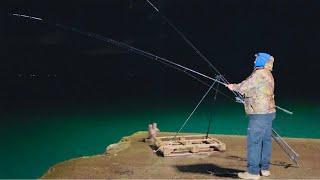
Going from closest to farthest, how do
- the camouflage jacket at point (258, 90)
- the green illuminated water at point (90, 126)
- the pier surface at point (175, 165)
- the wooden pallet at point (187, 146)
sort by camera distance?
the camouflage jacket at point (258, 90) < the pier surface at point (175, 165) < the wooden pallet at point (187, 146) < the green illuminated water at point (90, 126)

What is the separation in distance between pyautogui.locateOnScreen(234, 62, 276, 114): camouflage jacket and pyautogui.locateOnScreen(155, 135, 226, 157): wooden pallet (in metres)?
3.07

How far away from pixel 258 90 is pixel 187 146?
3.38m

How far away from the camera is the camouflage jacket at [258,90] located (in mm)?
7688

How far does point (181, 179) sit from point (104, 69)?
114 ft

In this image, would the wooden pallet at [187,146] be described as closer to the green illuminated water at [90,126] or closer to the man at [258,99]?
the man at [258,99]

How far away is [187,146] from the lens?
10.6 m

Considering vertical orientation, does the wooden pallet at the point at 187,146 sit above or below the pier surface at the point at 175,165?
above

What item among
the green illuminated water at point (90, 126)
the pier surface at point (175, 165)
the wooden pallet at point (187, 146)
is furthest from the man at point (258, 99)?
the green illuminated water at point (90, 126)

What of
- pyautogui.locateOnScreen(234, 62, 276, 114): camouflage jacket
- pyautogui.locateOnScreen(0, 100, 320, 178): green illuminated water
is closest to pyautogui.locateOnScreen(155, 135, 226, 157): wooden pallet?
pyautogui.locateOnScreen(234, 62, 276, 114): camouflage jacket

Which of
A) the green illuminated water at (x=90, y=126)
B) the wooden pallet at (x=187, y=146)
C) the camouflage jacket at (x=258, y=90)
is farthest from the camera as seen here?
the green illuminated water at (x=90, y=126)

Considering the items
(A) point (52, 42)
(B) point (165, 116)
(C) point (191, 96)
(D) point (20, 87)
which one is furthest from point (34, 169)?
(A) point (52, 42)

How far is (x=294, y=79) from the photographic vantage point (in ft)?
120

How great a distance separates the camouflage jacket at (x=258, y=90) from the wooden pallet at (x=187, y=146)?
307 centimetres

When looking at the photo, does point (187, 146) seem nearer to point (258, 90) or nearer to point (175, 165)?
point (175, 165)
